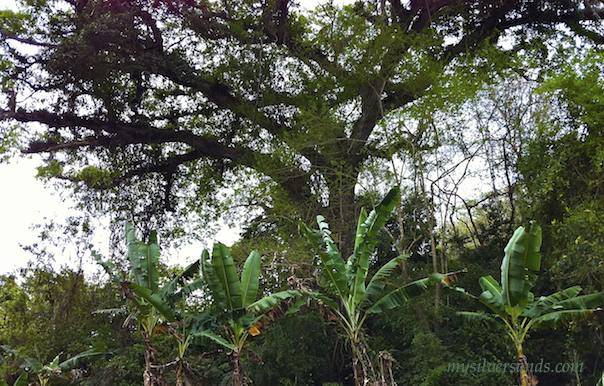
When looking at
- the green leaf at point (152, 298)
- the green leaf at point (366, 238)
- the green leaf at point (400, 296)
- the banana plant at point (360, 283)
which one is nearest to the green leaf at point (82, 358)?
the green leaf at point (152, 298)

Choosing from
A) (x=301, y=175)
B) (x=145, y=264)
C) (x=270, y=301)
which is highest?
(x=301, y=175)

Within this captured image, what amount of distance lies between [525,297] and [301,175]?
5.93m

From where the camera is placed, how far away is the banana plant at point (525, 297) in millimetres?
5957

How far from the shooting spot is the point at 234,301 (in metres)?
6.93

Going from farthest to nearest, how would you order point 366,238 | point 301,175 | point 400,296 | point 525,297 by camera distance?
point 301,175 < point 366,238 < point 400,296 < point 525,297

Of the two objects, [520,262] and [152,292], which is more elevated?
[152,292]

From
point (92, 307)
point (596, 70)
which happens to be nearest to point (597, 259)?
point (596, 70)

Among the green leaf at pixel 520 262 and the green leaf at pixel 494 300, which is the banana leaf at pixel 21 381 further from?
the green leaf at pixel 520 262

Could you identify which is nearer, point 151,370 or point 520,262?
point 520,262

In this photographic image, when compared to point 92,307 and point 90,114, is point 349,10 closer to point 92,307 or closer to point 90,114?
point 90,114

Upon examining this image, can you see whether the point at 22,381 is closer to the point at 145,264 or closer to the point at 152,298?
the point at 145,264

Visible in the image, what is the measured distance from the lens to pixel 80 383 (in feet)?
33.9

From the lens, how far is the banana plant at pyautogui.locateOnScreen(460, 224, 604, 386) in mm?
5957

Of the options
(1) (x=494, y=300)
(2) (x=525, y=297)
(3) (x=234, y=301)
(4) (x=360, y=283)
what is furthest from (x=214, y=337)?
(2) (x=525, y=297)
